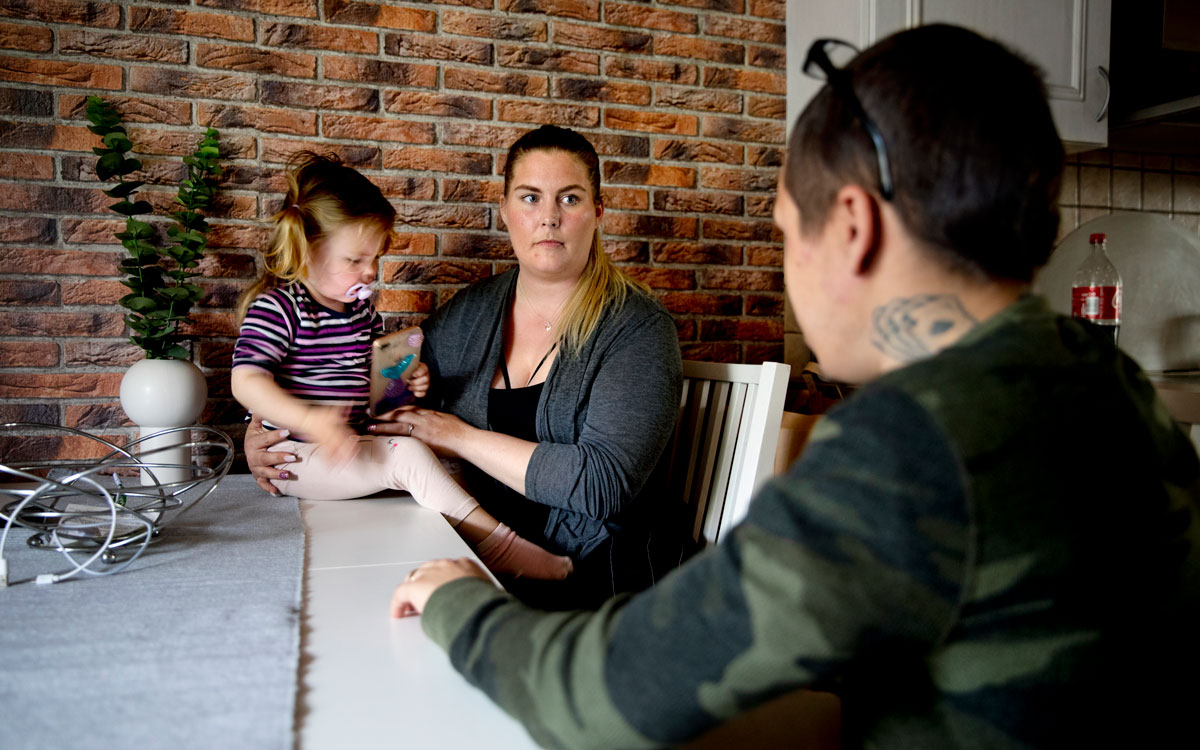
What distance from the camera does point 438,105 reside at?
7.45 feet

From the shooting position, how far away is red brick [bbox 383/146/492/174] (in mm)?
2248

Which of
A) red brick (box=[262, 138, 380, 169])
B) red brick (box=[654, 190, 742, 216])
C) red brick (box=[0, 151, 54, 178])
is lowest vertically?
red brick (box=[0, 151, 54, 178])

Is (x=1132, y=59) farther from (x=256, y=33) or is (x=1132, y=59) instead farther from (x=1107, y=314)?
(x=256, y=33)

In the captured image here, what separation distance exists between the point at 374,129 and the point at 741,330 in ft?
4.24

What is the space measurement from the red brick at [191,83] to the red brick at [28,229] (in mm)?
406

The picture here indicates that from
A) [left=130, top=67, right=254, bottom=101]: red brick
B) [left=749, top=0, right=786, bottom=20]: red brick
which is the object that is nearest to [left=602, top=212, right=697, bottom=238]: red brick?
[left=749, top=0, right=786, bottom=20]: red brick

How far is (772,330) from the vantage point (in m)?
2.67

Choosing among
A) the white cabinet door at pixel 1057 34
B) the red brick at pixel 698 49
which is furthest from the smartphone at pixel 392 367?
the white cabinet door at pixel 1057 34

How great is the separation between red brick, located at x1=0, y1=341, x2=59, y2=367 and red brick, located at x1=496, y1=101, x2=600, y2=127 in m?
1.34

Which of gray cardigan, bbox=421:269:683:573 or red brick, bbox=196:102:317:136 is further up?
red brick, bbox=196:102:317:136

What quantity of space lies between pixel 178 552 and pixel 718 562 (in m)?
0.96

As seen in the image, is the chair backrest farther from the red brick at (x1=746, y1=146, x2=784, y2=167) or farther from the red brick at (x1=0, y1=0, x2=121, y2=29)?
the red brick at (x1=0, y1=0, x2=121, y2=29)

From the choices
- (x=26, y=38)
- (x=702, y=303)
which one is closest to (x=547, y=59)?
(x=702, y=303)

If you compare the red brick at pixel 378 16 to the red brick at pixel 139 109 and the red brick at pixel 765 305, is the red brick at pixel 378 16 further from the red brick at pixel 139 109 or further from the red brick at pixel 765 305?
the red brick at pixel 765 305
